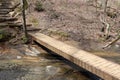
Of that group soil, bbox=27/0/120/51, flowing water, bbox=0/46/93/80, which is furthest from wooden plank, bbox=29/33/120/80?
soil, bbox=27/0/120/51

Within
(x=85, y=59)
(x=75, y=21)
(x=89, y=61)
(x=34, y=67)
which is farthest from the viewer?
(x=75, y=21)

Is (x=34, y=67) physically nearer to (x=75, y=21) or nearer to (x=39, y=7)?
(x=75, y=21)

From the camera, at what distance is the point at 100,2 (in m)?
16.9

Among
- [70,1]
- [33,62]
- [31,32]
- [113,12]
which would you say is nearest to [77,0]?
[70,1]

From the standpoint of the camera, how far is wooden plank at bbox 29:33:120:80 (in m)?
6.54

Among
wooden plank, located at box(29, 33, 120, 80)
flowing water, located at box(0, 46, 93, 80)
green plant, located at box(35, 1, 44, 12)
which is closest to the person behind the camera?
wooden plank, located at box(29, 33, 120, 80)

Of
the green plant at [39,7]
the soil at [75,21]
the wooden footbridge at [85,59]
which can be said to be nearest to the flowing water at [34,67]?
the wooden footbridge at [85,59]

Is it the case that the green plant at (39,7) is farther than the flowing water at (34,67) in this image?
Yes

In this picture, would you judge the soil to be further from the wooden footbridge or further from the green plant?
the wooden footbridge

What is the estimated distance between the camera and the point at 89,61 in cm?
745

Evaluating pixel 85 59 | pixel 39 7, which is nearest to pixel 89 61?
pixel 85 59

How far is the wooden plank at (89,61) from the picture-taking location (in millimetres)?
6543

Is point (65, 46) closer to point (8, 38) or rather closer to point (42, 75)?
point (42, 75)

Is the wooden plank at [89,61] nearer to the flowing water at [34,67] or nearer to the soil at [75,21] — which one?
the flowing water at [34,67]
